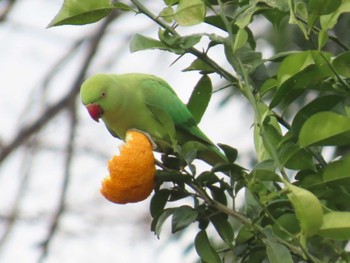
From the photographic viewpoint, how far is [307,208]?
3.05 ft

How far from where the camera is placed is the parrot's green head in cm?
133

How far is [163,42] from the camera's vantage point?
111 centimetres

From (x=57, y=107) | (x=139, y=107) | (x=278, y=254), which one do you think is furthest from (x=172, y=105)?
(x=57, y=107)

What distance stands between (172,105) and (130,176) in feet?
1.30

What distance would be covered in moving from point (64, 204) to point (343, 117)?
276 cm

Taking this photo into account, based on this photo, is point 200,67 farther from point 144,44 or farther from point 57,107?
point 57,107

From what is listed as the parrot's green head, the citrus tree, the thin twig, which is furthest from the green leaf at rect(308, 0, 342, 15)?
the thin twig

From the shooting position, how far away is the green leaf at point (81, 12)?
110 centimetres

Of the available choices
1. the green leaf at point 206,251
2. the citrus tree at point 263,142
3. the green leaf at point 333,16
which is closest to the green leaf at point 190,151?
the citrus tree at point 263,142

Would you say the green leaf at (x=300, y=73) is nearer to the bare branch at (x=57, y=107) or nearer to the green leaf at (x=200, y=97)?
the green leaf at (x=200, y=97)

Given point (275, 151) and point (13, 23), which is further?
point (13, 23)

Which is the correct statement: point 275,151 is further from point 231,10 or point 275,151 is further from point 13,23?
point 13,23

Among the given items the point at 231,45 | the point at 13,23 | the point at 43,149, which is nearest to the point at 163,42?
the point at 231,45

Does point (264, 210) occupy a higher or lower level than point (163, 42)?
lower
